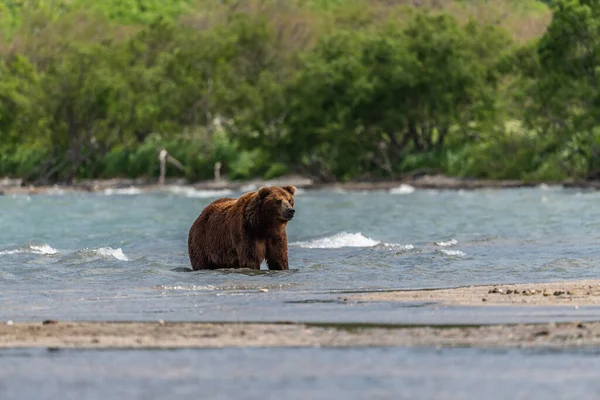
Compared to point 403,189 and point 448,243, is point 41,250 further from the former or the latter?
point 403,189

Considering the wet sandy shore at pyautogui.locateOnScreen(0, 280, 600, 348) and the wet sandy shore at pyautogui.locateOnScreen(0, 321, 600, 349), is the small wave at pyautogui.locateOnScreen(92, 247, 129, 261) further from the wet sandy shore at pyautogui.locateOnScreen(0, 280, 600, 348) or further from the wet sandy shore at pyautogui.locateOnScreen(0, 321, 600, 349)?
the wet sandy shore at pyautogui.locateOnScreen(0, 321, 600, 349)

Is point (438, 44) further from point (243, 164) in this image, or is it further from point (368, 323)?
point (368, 323)

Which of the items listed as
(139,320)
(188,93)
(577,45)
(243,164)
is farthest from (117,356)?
(188,93)

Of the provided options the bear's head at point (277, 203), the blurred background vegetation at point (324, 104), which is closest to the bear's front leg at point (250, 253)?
the bear's head at point (277, 203)

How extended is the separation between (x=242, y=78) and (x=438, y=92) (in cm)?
1965

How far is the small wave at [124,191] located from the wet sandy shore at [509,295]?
203 ft

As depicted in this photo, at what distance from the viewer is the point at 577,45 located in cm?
7331

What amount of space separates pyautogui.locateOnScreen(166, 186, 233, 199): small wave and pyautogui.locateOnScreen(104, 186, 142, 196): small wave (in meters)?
1.78

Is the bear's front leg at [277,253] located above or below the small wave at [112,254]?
above

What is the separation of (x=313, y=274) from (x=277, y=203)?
3.97 feet

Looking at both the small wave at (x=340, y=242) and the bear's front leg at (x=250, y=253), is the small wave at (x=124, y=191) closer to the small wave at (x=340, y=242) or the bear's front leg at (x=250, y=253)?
the small wave at (x=340, y=242)

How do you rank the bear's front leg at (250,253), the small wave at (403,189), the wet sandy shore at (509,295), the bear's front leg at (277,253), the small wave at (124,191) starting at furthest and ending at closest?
1. the small wave at (124,191)
2. the small wave at (403,189)
3. the bear's front leg at (277,253)
4. the bear's front leg at (250,253)
5. the wet sandy shore at (509,295)

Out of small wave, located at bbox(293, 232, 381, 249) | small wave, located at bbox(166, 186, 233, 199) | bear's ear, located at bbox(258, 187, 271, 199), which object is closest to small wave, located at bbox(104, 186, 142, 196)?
small wave, located at bbox(166, 186, 233, 199)

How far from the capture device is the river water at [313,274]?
1057 centimetres
